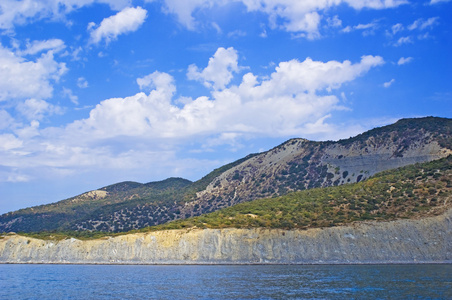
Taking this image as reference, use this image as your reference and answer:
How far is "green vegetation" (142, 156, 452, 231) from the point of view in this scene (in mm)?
74875

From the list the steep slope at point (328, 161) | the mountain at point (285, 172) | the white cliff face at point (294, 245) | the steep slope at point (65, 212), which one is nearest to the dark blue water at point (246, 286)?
the white cliff face at point (294, 245)

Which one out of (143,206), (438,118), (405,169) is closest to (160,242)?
(405,169)

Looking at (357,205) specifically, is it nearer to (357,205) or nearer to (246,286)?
(357,205)

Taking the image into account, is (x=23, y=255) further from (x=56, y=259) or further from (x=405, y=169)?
(x=405, y=169)

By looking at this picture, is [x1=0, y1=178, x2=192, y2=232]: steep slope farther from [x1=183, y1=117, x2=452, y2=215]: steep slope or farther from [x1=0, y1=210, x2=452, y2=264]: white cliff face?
[x1=0, y1=210, x2=452, y2=264]: white cliff face

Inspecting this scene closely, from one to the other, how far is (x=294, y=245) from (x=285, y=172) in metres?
68.4

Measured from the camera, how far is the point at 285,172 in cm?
13900

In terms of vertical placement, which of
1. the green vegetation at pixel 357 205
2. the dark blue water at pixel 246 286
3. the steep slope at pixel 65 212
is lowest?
the dark blue water at pixel 246 286

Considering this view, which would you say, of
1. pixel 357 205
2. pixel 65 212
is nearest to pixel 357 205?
pixel 357 205

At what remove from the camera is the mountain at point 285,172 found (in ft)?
395

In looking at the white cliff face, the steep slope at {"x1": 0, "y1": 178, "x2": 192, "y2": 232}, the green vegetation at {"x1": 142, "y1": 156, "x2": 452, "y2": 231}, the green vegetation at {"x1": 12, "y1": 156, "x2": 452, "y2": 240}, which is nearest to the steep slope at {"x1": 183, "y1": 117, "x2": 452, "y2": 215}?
the steep slope at {"x1": 0, "y1": 178, "x2": 192, "y2": 232}

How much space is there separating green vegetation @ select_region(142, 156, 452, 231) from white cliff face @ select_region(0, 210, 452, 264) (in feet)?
8.26

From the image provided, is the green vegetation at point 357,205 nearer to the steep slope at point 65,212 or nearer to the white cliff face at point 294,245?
the white cliff face at point 294,245

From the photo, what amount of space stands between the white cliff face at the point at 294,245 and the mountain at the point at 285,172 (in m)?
48.3
